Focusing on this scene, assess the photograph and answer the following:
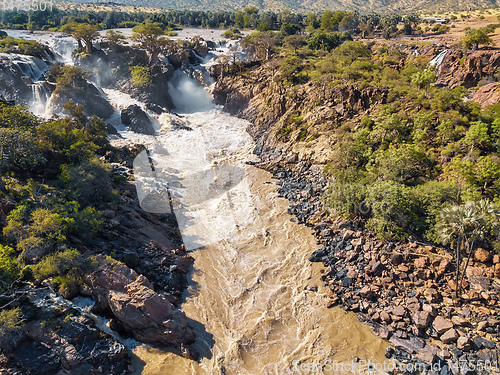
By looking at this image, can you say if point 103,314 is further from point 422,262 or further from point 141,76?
point 141,76

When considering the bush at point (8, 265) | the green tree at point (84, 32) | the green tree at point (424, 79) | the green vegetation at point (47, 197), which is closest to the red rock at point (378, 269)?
the green vegetation at point (47, 197)

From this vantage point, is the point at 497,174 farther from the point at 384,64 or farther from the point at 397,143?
the point at 384,64

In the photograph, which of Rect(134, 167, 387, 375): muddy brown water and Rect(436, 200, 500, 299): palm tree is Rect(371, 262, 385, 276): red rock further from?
Rect(436, 200, 500, 299): palm tree

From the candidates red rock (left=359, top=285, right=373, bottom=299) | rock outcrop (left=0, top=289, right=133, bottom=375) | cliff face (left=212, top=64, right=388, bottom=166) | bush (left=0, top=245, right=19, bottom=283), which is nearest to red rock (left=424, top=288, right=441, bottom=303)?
red rock (left=359, top=285, right=373, bottom=299)

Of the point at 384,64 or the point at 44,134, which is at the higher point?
the point at 384,64

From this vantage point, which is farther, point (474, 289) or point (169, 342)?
point (474, 289)

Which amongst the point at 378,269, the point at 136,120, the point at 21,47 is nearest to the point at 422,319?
the point at 378,269

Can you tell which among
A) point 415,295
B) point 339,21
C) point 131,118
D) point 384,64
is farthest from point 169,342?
point 339,21
